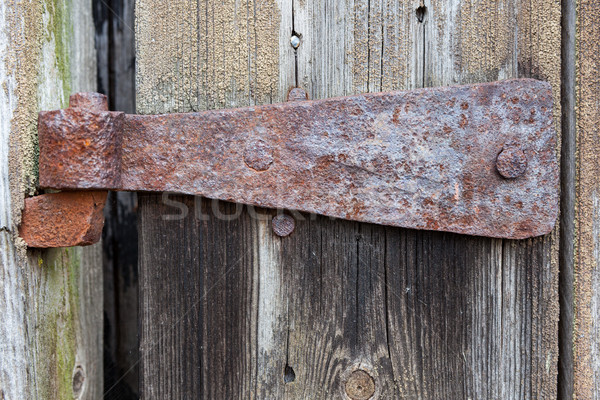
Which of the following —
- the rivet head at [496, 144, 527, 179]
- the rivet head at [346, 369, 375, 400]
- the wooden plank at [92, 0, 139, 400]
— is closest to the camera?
the rivet head at [496, 144, 527, 179]

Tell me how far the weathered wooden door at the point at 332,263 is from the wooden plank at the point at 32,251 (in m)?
0.16

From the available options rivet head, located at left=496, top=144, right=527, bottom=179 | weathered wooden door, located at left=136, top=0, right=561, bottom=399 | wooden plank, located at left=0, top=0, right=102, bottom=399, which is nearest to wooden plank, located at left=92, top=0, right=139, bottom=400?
wooden plank, located at left=0, top=0, right=102, bottom=399

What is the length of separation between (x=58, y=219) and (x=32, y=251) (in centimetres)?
8

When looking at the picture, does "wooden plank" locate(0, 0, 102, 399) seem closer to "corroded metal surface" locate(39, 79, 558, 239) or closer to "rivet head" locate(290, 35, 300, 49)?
"corroded metal surface" locate(39, 79, 558, 239)

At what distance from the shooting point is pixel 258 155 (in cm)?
72

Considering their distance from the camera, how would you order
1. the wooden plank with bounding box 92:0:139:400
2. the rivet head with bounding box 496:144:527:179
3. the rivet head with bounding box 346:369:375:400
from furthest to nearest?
the wooden plank with bounding box 92:0:139:400 → the rivet head with bounding box 346:369:375:400 → the rivet head with bounding box 496:144:527:179

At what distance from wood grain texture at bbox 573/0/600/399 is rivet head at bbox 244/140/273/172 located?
1.73 ft

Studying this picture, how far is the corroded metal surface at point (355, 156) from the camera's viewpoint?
680 millimetres

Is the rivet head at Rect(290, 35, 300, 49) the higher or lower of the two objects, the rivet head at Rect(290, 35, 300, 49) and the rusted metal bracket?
the higher

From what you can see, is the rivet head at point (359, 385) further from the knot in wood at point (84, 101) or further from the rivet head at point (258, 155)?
the knot in wood at point (84, 101)

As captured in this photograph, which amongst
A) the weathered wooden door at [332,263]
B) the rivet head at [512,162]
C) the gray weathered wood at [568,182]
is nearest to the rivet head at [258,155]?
the weathered wooden door at [332,263]

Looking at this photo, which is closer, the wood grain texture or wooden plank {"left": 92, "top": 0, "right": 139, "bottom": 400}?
the wood grain texture

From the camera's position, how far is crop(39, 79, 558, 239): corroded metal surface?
68 cm

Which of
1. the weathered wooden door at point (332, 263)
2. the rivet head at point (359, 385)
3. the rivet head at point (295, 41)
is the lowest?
the rivet head at point (359, 385)
